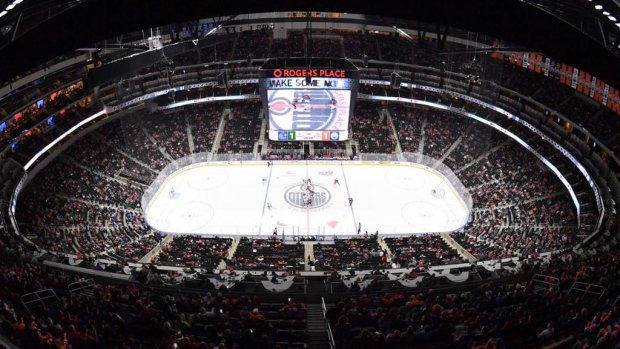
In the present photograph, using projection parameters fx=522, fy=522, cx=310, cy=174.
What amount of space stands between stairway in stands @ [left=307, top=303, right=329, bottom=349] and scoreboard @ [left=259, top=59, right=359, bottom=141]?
18.8 metres

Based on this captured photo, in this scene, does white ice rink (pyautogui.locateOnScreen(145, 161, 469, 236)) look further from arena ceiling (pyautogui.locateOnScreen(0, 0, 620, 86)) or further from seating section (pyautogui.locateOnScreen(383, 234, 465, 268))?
arena ceiling (pyautogui.locateOnScreen(0, 0, 620, 86))

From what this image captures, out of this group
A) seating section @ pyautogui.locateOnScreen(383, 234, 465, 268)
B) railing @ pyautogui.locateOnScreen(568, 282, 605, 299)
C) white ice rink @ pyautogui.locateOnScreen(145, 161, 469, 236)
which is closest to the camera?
railing @ pyautogui.locateOnScreen(568, 282, 605, 299)

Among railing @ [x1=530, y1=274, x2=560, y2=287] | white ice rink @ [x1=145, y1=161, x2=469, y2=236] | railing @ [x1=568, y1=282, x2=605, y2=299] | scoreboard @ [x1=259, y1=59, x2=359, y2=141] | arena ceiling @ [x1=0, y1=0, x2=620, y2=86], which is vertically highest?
scoreboard @ [x1=259, y1=59, x2=359, y2=141]

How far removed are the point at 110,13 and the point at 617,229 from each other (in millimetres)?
20677

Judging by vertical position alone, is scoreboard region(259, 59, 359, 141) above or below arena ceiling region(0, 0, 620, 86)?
above

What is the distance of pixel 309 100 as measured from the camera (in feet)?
108

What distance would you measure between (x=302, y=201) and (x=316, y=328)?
22.2 meters

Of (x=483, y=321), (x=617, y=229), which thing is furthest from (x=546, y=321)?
(x=617, y=229)

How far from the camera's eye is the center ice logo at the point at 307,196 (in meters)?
33.9

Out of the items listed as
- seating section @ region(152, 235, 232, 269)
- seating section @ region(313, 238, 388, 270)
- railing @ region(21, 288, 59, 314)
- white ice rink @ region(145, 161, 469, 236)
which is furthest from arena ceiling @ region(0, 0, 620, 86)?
white ice rink @ region(145, 161, 469, 236)

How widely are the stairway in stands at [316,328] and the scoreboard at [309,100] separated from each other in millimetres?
18845

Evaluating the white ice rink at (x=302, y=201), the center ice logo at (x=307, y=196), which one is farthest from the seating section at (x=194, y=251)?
the center ice logo at (x=307, y=196)

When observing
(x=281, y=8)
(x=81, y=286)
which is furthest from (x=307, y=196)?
(x=281, y=8)

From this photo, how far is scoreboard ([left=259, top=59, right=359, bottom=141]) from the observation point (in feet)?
99.0
